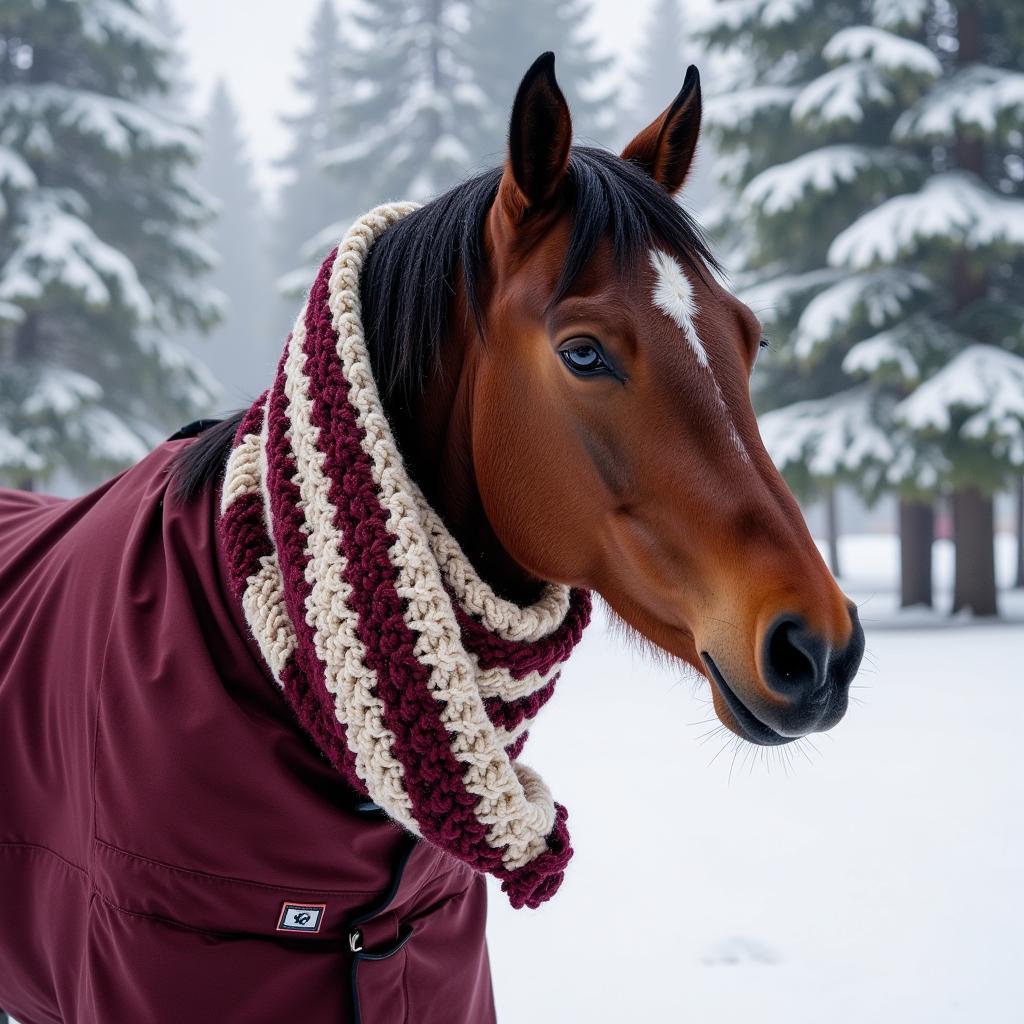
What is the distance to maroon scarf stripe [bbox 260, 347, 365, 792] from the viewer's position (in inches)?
49.3

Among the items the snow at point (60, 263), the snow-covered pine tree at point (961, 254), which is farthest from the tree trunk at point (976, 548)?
the snow at point (60, 263)

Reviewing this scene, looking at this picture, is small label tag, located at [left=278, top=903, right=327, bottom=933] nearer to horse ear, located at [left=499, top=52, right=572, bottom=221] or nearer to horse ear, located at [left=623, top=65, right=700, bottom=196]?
horse ear, located at [left=499, top=52, right=572, bottom=221]

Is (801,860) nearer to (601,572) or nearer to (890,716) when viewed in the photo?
(890,716)

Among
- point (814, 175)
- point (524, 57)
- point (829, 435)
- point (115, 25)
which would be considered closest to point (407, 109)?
point (524, 57)

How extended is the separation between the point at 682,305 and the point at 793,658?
1.66 ft

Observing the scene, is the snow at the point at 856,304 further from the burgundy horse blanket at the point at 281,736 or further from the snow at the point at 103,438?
the burgundy horse blanket at the point at 281,736

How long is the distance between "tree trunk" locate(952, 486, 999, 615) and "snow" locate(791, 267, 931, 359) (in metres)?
2.02

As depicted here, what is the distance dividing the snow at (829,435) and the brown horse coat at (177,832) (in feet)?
22.8

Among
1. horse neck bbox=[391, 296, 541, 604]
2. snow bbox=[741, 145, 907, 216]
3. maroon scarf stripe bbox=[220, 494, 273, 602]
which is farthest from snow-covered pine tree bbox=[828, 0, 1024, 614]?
maroon scarf stripe bbox=[220, 494, 273, 602]

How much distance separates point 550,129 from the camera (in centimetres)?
131

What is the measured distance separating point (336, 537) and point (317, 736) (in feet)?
0.92

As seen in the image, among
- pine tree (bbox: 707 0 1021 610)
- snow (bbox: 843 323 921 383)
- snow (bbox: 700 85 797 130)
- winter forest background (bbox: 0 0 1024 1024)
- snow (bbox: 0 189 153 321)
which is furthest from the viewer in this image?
snow (bbox: 700 85 797 130)

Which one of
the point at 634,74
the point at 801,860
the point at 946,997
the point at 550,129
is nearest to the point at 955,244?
the point at 801,860

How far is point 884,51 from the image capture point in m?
7.26
